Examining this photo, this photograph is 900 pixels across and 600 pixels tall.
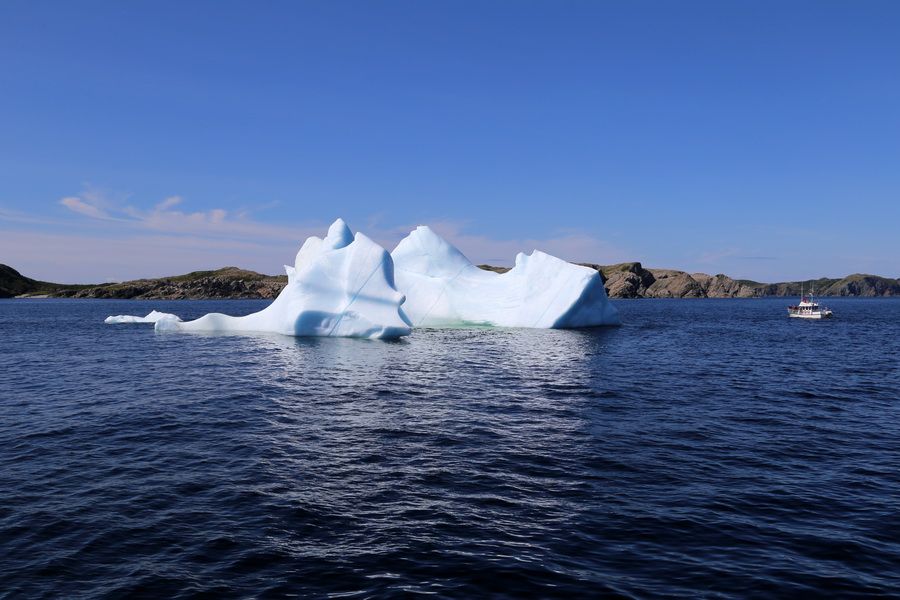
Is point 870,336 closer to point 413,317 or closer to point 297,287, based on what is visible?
point 413,317

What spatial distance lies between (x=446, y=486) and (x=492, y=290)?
4918cm

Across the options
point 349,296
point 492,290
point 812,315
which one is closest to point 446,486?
point 349,296

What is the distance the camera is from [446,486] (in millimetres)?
13383

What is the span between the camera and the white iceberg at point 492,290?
187ft

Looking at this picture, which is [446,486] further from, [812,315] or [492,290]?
[812,315]

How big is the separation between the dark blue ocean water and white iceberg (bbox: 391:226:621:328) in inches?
1094

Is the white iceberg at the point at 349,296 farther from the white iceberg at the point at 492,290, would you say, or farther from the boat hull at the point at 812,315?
the boat hull at the point at 812,315

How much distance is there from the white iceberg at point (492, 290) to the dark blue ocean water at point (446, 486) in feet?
91.2

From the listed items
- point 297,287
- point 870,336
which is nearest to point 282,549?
point 297,287

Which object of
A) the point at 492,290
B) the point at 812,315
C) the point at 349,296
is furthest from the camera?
the point at 812,315

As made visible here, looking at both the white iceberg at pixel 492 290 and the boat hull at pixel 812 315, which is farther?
the boat hull at pixel 812 315

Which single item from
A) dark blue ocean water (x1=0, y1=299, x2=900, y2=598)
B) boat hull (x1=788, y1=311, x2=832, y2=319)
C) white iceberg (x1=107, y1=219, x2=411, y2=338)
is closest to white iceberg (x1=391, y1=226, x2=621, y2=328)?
white iceberg (x1=107, y1=219, x2=411, y2=338)

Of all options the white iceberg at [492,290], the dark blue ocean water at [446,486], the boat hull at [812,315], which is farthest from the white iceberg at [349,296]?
the boat hull at [812,315]

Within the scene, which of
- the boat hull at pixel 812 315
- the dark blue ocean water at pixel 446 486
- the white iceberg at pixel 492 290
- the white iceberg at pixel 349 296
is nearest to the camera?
the dark blue ocean water at pixel 446 486
